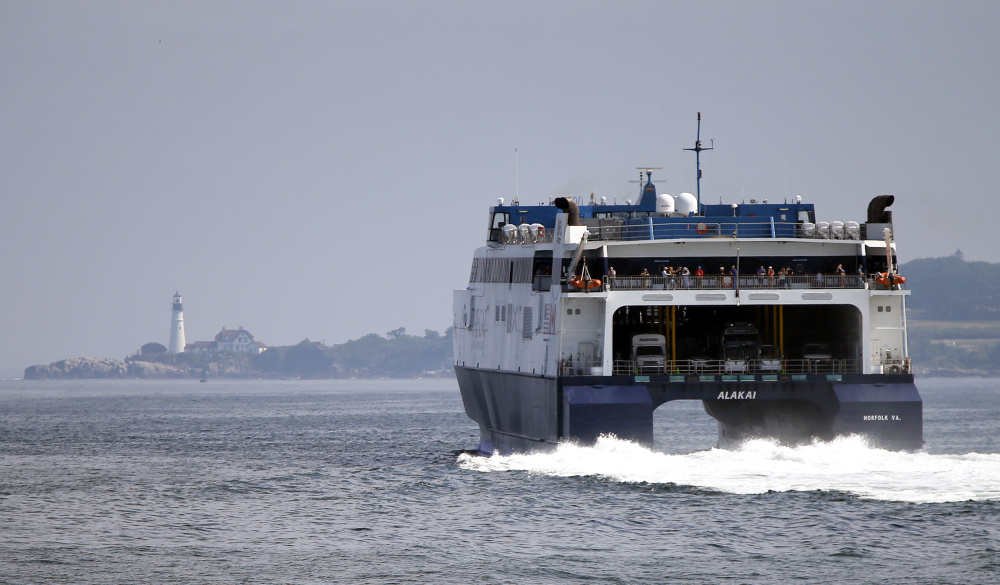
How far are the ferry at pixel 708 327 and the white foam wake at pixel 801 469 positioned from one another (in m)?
0.47

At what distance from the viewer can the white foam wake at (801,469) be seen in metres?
30.3

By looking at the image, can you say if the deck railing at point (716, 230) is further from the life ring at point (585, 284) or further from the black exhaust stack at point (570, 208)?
the life ring at point (585, 284)

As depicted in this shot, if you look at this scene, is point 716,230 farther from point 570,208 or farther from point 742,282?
point 570,208

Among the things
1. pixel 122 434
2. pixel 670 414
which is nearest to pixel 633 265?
pixel 122 434

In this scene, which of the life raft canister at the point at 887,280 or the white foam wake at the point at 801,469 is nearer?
the white foam wake at the point at 801,469

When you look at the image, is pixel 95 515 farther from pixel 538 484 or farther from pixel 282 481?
pixel 538 484

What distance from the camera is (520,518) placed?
96.4 ft

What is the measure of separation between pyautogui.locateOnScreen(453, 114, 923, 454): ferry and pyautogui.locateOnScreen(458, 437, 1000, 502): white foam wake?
1.55ft

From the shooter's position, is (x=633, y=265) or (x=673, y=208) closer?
(x=633, y=265)

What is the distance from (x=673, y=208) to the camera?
1693 inches

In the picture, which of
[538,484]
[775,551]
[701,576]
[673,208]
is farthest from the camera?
[673,208]

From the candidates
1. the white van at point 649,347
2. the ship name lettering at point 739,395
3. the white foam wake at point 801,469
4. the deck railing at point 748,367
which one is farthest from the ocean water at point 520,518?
the white van at point 649,347

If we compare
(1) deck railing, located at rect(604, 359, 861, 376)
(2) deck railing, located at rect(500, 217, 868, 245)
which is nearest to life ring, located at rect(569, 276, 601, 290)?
(1) deck railing, located at rect(604, 359, 861, 376)

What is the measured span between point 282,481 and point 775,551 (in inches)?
687
